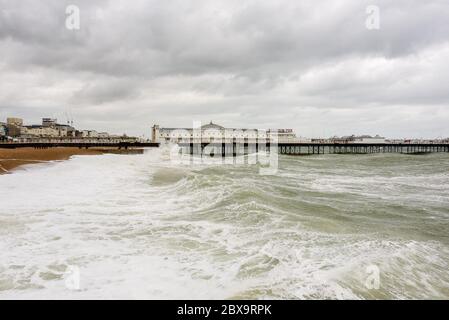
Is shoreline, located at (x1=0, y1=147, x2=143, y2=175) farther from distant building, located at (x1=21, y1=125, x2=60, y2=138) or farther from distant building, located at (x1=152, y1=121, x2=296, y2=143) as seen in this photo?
distant building, located at (x1=21, y1=125, x2=60, y2=138)

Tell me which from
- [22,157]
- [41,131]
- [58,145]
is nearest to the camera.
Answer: [22,157]

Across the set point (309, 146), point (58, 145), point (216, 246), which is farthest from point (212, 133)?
A: point (216, 246)

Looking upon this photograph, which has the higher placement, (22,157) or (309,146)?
(22,157)

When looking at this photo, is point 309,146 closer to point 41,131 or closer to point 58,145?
point 58,145

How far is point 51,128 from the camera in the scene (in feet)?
Result: 483

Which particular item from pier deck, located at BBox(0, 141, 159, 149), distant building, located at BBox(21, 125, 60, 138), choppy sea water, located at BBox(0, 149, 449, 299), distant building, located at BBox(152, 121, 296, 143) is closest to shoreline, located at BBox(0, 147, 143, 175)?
choppy sea water, located at BBox(0, 149, 449, 299)

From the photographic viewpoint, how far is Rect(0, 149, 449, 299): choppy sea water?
5430mm

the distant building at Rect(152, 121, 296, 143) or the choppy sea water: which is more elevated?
the distant building at Rect(152, 121, 296, 143)

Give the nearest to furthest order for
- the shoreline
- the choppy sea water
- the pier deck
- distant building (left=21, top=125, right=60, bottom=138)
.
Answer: the choppy sea water → the shoreline → the pier deck → distant building (left=21, top=125, right=60, bottom=138)

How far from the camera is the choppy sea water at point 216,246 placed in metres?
5.43

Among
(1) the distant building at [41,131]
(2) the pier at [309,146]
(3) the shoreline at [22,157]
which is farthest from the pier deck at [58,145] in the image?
(1) the distant building at [41,131]

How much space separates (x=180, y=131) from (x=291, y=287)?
137509 mm

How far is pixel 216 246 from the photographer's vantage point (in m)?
7.64
